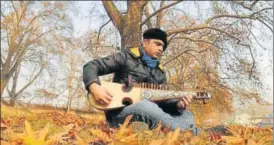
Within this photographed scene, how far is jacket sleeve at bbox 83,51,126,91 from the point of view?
2033 mm

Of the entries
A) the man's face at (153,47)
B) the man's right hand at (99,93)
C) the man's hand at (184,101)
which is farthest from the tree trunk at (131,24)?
the man's right hand at (99,93)

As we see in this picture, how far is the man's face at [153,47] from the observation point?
2.43 meters

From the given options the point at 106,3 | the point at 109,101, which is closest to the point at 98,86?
the point at 109,101

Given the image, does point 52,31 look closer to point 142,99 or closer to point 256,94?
point 256,94

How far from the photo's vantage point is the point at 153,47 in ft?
7.98

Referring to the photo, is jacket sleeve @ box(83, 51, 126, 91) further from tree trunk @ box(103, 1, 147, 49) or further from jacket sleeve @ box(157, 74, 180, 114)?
tree trunk @ box(103, 1, 147, 49)

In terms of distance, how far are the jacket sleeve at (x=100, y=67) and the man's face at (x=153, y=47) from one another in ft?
0.51

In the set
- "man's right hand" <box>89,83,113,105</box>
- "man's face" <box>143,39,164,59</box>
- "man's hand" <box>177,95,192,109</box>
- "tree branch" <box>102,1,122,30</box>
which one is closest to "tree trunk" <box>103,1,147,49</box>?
"tree branch" <box>102,1,122,30</box>

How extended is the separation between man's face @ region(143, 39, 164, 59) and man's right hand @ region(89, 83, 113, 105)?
0.49 metres

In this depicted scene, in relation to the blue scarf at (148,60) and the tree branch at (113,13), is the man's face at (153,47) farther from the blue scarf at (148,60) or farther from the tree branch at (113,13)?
the tree branch at (113,13)

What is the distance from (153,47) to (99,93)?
1.88 ft

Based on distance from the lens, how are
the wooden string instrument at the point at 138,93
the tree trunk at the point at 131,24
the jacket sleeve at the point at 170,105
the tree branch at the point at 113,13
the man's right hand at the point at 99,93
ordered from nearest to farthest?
1. the man's right hand at the point at 99,93
2. the wooden string instrument at the point at 138,93
3. the jacket sleeve at the point at 170,105
4. the tree trunk at the point at 131,24
5. the tree branch at the point at 113,13

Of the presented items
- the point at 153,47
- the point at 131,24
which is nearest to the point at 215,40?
the point at 131,24

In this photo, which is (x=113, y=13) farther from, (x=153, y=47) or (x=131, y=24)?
(x=153, y=47)
